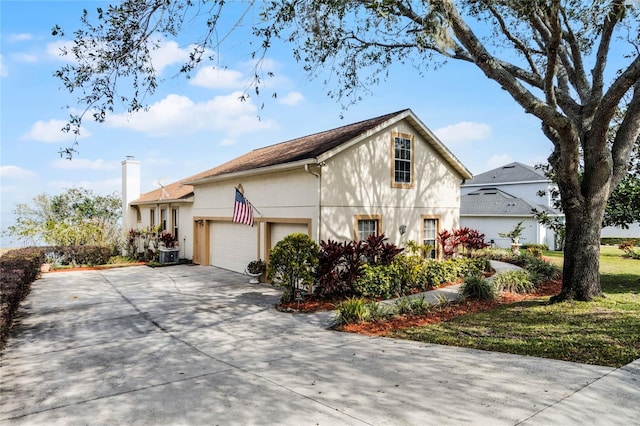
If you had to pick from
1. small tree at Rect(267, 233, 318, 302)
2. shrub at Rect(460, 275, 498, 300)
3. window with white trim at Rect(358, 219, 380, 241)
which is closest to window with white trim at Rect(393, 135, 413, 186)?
→ window with white trim at Rect(358, 219, 380, 241)

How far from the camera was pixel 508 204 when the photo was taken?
28.7 m

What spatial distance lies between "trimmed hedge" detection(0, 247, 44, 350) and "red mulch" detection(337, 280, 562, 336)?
644cm

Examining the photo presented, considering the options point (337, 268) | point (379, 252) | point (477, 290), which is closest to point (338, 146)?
point (379, 252)

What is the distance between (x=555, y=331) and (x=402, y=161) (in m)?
7.46

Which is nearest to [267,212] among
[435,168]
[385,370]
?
[435,168]

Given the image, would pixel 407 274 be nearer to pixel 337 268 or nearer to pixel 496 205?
pixel 337 268

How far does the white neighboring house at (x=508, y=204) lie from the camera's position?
2716 centimetres

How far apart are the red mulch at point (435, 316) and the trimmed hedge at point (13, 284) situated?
21.1ft

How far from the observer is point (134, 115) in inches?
283

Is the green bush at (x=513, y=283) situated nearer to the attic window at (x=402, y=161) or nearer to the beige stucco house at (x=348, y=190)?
the beige stucco house at (x=348, y=190)

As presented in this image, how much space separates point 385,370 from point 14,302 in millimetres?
8394

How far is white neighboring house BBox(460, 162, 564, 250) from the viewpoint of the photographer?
27156 mm

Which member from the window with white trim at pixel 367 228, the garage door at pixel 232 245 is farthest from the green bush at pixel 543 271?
the garage door at pixel 232 245

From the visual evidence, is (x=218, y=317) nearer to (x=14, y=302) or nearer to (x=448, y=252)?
(x=14, y=302)
